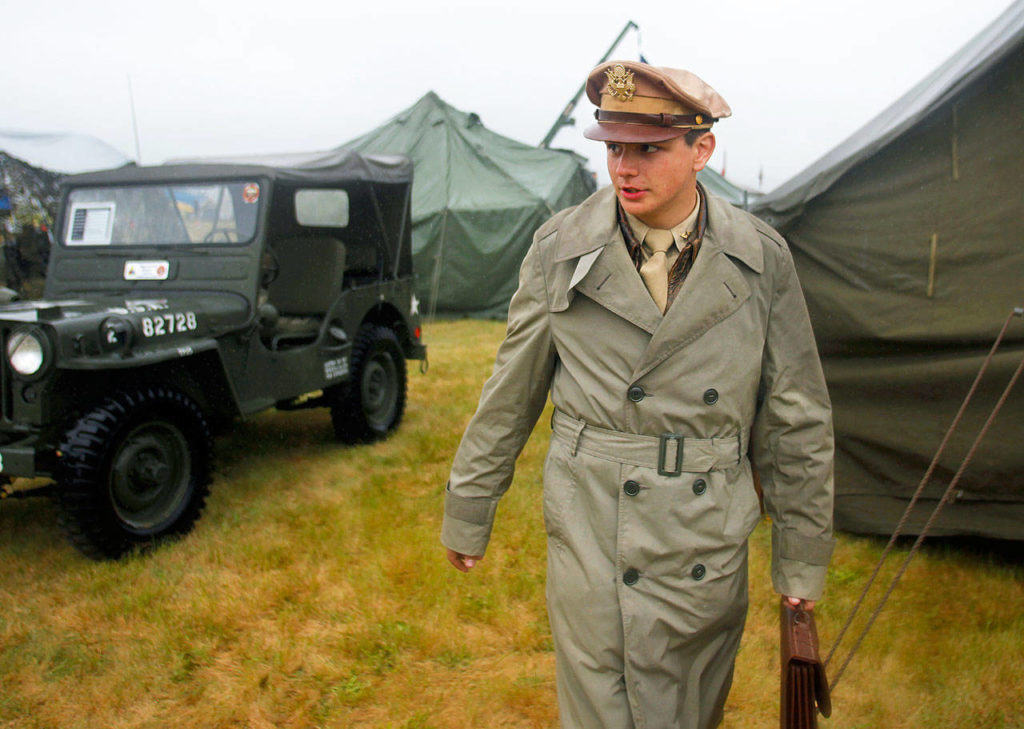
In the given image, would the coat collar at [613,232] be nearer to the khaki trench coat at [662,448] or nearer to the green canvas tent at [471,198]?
the khaki trench coat at [662,448]

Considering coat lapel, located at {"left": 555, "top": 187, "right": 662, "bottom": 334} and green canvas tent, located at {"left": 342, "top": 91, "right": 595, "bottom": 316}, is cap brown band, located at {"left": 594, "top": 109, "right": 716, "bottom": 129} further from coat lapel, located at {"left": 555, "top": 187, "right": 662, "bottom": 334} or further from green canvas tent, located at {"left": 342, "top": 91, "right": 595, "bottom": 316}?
green canvas tent, located at {"left": 342, "top": 91, "right": 595, "bottom": 316}

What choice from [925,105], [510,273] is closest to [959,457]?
[925,105]

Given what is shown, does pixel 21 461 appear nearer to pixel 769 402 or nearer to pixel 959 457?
pixel 769 402

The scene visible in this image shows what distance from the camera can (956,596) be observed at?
10.6 feet

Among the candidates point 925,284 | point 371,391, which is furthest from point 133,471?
point 925,284

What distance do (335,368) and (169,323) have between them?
4.11 ft

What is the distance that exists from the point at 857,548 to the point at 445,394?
3.89m

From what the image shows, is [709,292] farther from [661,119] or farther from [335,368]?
[335,368]

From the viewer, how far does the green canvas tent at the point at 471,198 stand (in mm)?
11703

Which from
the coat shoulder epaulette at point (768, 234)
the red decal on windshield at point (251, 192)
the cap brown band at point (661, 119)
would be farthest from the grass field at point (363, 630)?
the cap brown band at point (661, 119)

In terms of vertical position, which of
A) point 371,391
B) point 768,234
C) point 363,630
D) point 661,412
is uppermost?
point 768,234

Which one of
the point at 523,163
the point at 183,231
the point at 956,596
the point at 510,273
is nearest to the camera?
the point at 956,596

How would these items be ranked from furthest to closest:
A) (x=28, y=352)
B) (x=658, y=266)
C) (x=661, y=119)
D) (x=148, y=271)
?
1. (x=148, y=271)
2. (x=28, y=352)
3. (x=658, y=266)
4. (x=661, y=119)

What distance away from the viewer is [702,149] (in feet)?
5.51
